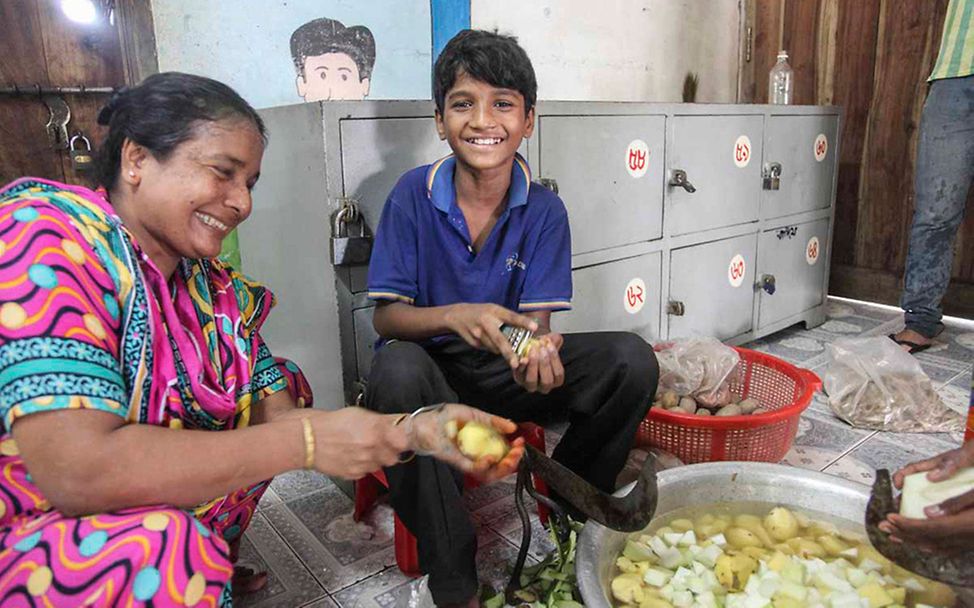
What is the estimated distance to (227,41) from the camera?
217cm

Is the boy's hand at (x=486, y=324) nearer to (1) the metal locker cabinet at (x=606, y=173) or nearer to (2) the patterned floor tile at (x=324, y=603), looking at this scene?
(2) the patterned floor tile at (x=324, y=603)

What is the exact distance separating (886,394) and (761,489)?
1153 millimetres

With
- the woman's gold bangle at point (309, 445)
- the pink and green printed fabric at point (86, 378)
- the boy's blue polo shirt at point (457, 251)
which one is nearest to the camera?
the pink and green printed fabric at point (86, 378)

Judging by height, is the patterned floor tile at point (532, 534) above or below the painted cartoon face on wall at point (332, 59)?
below

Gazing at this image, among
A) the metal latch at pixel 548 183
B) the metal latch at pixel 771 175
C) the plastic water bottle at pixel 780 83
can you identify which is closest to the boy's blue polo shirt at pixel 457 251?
the metal latch at pixel 548 183

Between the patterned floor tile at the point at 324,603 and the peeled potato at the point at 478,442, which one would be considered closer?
the peeled potato at the point at 478,442

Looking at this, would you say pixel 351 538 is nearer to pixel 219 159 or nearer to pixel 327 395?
pixel 327 395

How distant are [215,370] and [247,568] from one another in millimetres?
591


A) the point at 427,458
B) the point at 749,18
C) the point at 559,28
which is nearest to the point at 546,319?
the point at 427,458

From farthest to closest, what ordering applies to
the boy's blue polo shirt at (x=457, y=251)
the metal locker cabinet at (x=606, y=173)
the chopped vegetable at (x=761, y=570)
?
the metal locker cabinet at (x=606, y=173), the boy's blue polo shirt at (x=457, y=251), the chopped vegetable at (x=761, y=570)

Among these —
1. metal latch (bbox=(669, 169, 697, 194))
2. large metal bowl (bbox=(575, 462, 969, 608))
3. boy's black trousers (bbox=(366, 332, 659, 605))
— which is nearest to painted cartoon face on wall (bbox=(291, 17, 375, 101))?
metal latch (bbox=(669, 169, 697, 194))

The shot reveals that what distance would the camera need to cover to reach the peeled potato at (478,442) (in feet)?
3.37

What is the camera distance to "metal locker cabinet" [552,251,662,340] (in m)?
Result: 2.27

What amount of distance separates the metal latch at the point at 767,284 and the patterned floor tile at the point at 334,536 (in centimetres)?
205
